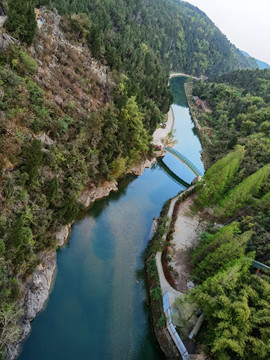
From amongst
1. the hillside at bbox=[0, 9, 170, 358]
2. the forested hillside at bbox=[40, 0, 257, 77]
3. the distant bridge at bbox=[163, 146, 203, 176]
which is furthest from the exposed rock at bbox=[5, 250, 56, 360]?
the forested hillside at bbox=[40, 0, 257, 77]

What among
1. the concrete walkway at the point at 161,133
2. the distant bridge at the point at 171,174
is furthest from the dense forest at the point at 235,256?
the concrete walkway at the point at 161,133

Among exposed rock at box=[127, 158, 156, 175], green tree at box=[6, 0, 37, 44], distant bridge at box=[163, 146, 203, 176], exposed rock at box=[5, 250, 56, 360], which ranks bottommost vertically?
exposed rock at box=[5, 250, 56, 360]

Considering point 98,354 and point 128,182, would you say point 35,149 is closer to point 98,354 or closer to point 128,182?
point 98,354

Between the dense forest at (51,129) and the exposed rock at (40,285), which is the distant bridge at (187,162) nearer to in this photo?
the dense forest at (51,129)

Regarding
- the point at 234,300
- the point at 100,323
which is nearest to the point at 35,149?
the point at 100,323

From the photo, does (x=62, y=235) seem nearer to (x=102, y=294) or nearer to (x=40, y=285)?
(x=40, y=285)

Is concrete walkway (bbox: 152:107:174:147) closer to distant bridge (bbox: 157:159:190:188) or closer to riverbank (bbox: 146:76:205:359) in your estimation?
distant bridge (bbox: 157:159:190:188)

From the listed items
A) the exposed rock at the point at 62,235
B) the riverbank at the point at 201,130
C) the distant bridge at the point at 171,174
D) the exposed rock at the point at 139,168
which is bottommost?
the exposed rock at the point at 62,235
